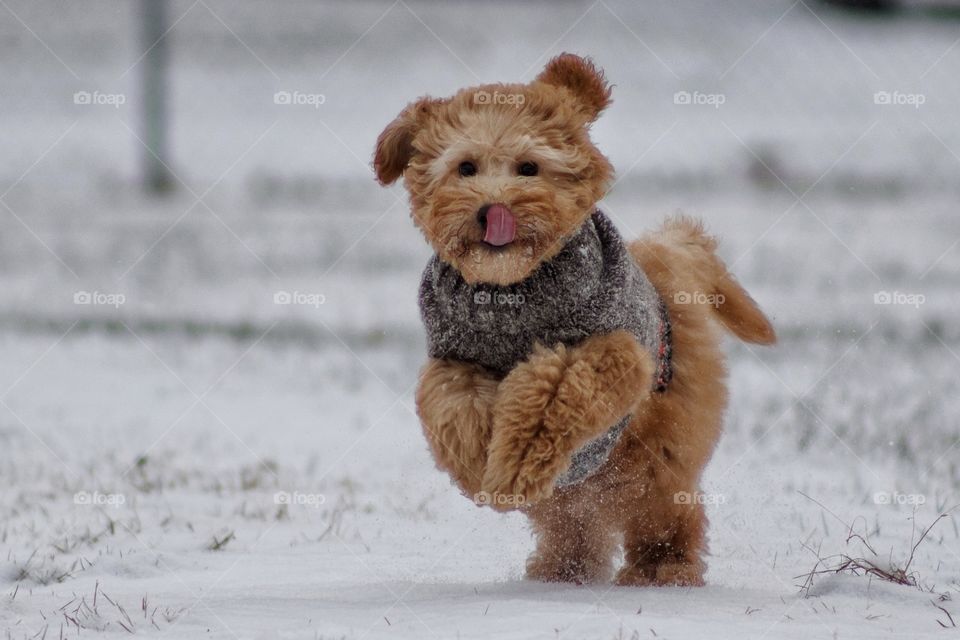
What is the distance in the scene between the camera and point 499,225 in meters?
3.34

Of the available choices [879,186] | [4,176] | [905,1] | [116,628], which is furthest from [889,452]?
[905,1]

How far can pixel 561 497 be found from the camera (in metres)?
4.04

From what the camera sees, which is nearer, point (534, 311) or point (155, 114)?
point (534, 311)

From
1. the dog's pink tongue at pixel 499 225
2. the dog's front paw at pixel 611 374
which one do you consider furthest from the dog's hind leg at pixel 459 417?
the dog's pink tongue at pixel 499 225

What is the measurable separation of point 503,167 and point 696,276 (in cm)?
119

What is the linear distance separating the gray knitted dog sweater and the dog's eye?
0.22 meters

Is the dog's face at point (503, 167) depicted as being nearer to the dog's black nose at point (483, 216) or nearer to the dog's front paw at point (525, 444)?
the dog's black nose at point (483, 216)

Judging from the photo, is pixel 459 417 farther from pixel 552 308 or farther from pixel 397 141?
pixel 397 141

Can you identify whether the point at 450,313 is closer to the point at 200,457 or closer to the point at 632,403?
the point at 632,403

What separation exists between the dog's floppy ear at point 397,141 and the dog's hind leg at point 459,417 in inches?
23.4

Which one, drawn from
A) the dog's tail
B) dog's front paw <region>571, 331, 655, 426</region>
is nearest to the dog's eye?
dog's front paw <region>571, 331, 655, 426</region>

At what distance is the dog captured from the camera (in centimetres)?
341

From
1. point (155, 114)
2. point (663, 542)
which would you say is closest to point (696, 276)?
point (663, 542)

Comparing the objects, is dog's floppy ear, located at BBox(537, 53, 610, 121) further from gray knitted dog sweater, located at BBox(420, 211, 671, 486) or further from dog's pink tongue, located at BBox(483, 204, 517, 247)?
dog's pink tongue, located at BBox(483, 204, 517, 247)
